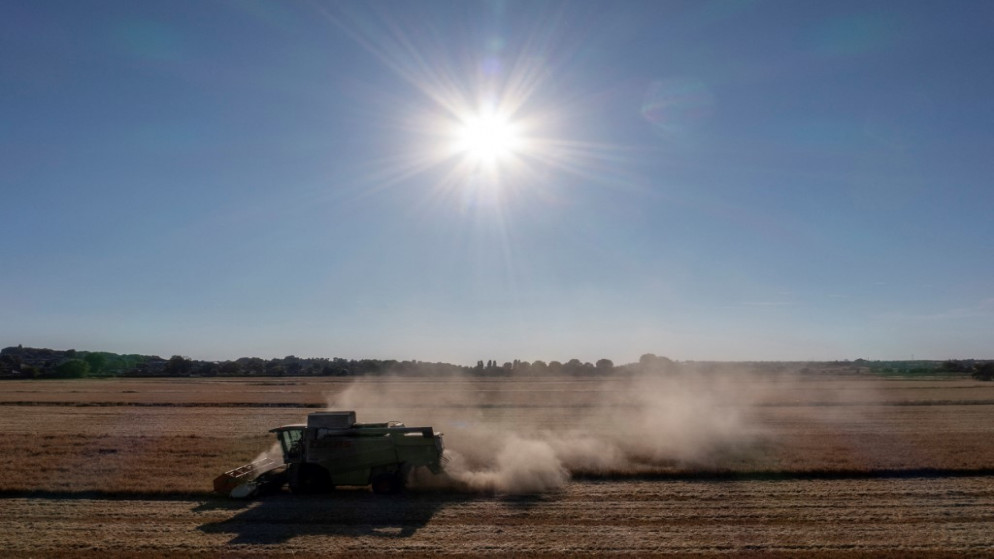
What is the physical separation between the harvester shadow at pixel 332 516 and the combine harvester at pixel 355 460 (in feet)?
1.45

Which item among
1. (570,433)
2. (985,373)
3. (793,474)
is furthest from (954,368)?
(793,474)

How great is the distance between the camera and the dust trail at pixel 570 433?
22.0 meters

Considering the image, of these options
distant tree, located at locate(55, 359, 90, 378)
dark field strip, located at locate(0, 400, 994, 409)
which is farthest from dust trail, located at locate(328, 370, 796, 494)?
distant tree, located at locate(55, 359, 90, 378)

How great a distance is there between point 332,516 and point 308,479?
12.3 ft

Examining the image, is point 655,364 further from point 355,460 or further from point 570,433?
point 355,460

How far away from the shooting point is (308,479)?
20891 millimetres

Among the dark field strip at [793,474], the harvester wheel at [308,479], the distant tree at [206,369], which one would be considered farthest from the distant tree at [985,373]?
the distant tree at [206,369]

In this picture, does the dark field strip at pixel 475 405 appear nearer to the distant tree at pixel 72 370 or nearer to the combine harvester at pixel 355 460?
the combine harvester at pixel 355 460

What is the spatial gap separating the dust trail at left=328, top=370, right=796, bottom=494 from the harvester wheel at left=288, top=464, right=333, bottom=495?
119 inches

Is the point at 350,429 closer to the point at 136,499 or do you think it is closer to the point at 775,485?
the point at 136,499

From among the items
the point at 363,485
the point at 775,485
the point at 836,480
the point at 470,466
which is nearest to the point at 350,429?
the point at 363,485

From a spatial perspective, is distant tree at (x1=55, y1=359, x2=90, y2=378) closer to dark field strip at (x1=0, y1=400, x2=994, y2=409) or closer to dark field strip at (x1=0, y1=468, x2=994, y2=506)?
dark field strip at (x1=0, y1=400, x2=994, y2=409)

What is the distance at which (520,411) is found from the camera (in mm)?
49062

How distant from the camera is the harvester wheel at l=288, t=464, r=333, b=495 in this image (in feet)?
68.2
